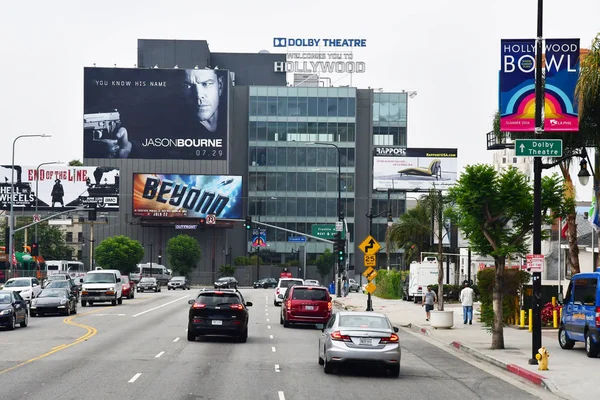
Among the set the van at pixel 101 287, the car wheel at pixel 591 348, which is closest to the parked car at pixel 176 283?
the van at pixel 101 287

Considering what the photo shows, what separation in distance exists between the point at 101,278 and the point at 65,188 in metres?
52.3

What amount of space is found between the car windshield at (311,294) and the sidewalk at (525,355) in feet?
14.4

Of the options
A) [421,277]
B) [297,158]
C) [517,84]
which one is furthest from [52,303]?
[297,158]

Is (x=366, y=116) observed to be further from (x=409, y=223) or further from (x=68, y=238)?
(x=68, y=238)

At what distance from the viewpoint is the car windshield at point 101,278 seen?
56.7m

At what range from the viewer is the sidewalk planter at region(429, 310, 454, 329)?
3862cm

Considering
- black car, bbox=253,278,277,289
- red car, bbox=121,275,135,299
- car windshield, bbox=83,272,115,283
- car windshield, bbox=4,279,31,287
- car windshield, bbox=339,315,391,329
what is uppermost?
car windshield, bbox=339,315,391,329

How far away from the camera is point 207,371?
2162cm

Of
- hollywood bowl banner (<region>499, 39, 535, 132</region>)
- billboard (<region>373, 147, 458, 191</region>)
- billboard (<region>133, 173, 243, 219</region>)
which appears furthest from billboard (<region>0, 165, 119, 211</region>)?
hollywood bowl banner (<region>499, 39, 535, 132</region>)

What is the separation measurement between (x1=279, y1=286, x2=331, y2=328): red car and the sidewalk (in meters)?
4.20

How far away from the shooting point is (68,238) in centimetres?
15800

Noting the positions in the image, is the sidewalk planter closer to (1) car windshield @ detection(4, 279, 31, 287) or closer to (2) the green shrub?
(2) the green shrub

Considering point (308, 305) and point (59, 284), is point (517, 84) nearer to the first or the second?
point (308, 305)

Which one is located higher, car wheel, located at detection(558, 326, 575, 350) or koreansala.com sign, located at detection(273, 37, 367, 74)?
koreansala.com sign, located at detection(273, 37, 367, 74)
